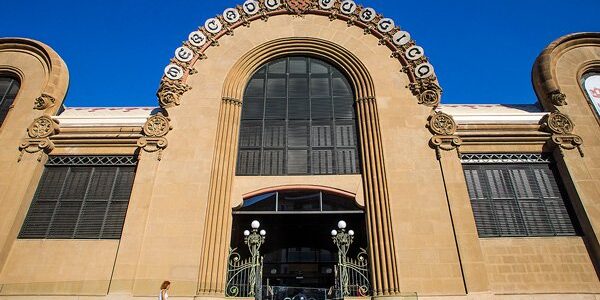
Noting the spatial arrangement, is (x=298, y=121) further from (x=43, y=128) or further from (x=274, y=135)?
(x=43, y=128)

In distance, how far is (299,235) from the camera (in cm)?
2092

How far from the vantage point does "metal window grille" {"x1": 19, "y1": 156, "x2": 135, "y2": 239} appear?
48.3ft

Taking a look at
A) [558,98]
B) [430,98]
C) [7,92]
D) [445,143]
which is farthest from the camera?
[7,92]

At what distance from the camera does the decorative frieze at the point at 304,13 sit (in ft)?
55.8

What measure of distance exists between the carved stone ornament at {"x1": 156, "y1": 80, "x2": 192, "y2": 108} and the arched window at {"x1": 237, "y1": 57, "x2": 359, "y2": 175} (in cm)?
298

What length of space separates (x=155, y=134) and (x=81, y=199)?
400cm

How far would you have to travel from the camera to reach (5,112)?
1794 cm

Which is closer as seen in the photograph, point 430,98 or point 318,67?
point 430,98

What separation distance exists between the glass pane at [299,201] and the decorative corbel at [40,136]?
10452 millimetres

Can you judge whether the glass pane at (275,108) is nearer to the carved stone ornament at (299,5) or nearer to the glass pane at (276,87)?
the glass pane at (276,87)

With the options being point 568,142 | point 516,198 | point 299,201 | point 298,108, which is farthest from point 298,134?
point 568,142

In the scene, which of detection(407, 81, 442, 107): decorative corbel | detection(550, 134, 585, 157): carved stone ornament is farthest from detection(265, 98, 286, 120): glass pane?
detection(550, 134, 585, 157): carved stone ornament

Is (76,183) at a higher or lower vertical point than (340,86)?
lower

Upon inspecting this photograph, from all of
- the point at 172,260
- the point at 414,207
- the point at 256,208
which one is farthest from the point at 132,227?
the point at 414,207
